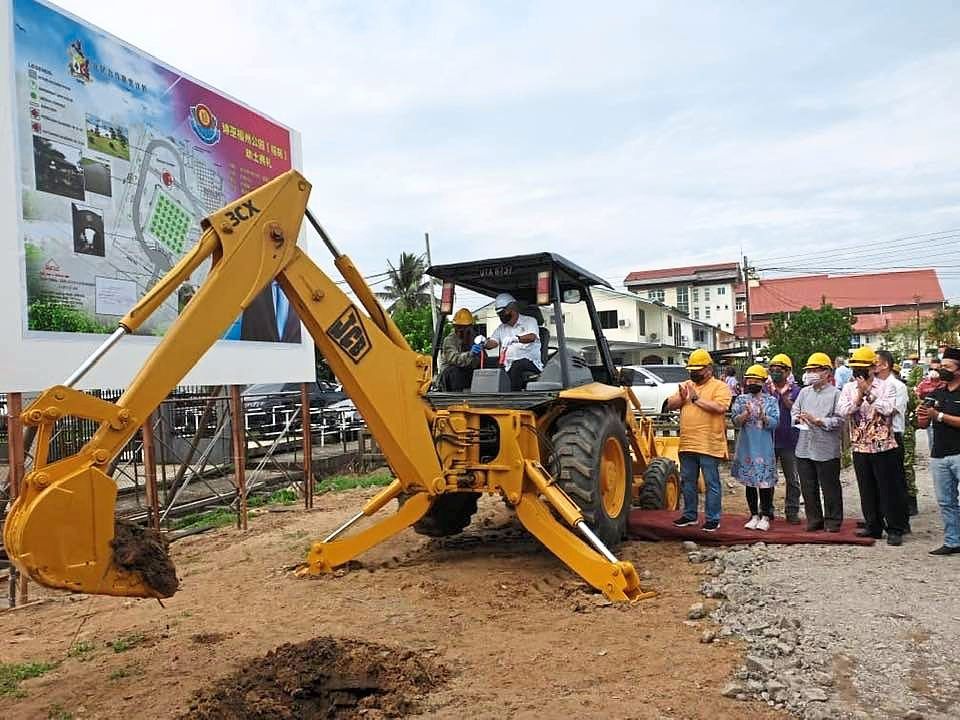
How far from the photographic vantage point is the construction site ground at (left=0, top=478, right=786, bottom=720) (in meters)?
3.86

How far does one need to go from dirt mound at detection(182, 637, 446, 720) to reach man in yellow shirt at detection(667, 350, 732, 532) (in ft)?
11.7

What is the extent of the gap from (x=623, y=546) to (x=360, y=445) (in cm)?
827

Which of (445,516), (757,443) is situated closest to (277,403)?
(445,516)

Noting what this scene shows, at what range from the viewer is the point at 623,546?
6914 millimetres

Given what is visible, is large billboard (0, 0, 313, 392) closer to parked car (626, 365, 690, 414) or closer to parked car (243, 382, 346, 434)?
parked car (243, 382, 346, 434)

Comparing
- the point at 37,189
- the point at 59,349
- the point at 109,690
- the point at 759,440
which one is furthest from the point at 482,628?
the point at 37,189

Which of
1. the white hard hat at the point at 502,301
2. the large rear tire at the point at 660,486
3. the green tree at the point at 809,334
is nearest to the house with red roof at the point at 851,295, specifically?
the green tree at the point at 809,334

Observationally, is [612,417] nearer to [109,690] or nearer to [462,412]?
[462,412]

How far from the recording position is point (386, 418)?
551cm

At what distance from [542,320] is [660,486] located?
250cm

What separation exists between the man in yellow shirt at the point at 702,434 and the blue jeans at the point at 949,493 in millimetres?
1655

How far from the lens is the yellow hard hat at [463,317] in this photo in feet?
22.7

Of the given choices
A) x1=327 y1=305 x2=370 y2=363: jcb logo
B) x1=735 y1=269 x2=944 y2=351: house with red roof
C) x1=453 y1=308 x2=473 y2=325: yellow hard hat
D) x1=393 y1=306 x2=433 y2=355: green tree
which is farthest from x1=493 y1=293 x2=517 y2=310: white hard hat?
x1=735 y1=269 x2=944 y2=351: house with red roof

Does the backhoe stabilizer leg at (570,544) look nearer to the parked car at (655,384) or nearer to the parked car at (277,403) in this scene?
the parked car at (277,403)
